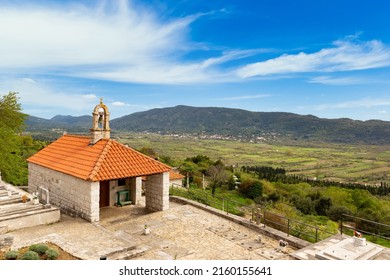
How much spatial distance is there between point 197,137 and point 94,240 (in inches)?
7290

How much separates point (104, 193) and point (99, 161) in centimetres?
279

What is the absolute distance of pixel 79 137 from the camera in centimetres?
1745

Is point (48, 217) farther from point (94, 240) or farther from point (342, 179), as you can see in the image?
point (342, 179)

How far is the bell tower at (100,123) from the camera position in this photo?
15672 mm

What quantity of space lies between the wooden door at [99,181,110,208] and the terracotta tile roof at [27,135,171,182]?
1.86 m

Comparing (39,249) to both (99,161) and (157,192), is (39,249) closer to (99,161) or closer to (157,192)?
(99,161)

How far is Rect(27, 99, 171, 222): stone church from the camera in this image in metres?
13.1

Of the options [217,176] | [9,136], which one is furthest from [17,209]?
[217,176]

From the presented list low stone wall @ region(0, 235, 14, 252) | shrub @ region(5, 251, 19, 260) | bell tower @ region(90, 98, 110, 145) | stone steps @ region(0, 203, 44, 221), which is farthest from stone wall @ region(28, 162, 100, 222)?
shrub @ region(5, 251, 19, 260)

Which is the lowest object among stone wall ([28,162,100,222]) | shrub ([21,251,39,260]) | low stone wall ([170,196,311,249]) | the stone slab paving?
the stone slab paving

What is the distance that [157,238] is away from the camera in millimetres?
11547

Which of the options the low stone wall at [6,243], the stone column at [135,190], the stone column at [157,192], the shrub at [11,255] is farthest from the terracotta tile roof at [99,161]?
the shrub at [11,255]

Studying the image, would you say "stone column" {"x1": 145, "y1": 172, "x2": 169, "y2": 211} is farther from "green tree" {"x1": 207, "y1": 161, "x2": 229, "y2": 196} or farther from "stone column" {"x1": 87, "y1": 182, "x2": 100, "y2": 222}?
"green tree" {"x1": 207, "y1": 161, "x2": 229, "y2": 196}
